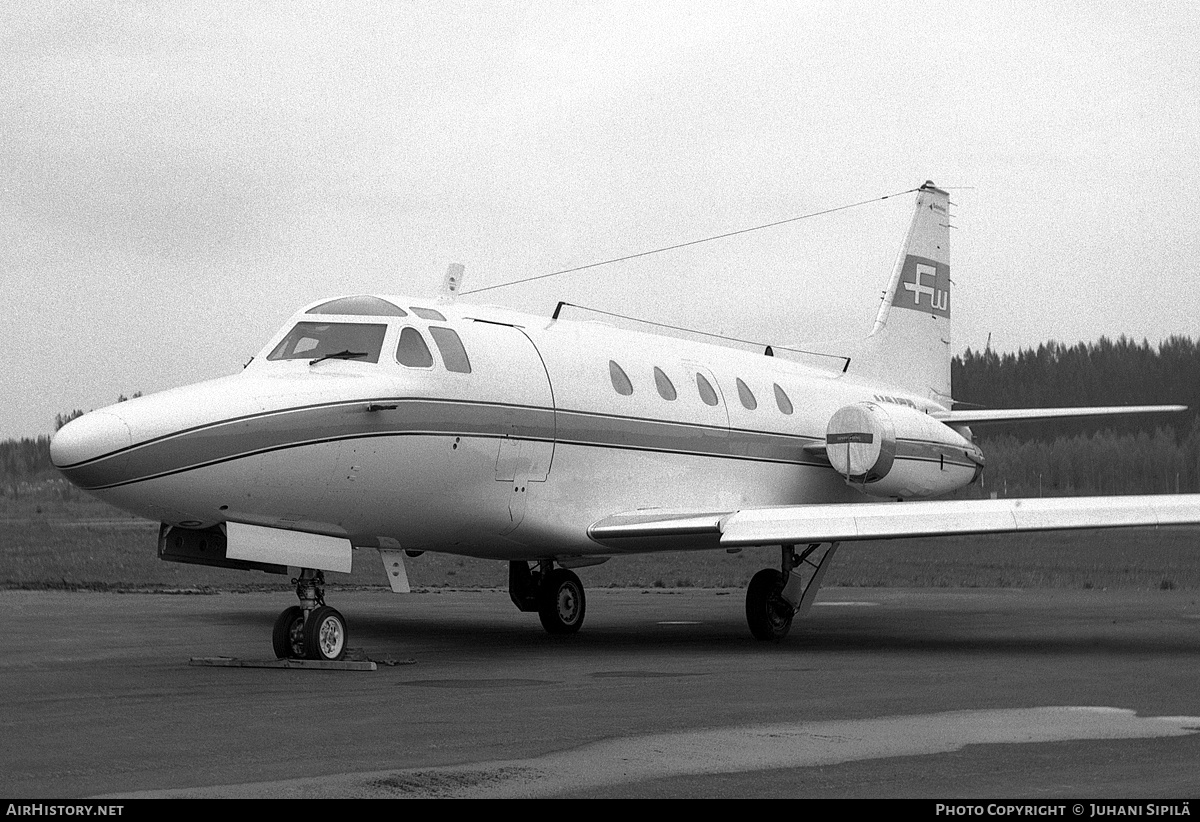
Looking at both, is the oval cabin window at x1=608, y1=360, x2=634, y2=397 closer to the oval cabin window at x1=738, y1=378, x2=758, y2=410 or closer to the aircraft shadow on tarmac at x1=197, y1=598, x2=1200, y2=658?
the oval cabin window at x1=738, y1=378, x2=758, y2=410

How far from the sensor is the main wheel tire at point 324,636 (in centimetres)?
1387

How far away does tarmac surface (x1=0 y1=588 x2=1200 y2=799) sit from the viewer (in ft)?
25.0

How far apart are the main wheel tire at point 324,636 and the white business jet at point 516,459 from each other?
19 millimetres

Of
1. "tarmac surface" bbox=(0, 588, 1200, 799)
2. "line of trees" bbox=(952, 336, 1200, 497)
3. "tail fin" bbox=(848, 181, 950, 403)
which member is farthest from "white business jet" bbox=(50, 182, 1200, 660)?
"line of trees" bbox=(952, 336, 1200, 497)

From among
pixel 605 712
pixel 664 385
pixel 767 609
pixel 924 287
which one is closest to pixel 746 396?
pixel 664 385

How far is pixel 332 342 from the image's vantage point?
1555 cm

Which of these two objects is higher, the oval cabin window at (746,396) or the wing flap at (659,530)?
the oval cabin window at (746,396)

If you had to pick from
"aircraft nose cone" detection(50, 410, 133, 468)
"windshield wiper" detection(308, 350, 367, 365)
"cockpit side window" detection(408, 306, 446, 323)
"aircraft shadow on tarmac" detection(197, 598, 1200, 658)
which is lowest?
"aircraft shadow on tarmac" detection(197, 598, 1200, 658)

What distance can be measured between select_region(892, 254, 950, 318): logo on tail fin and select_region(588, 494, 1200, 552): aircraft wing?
9.98 metres

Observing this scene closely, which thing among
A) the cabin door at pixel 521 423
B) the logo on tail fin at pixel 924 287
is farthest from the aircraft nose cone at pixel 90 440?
the logo on tail fin at pixel 924 287

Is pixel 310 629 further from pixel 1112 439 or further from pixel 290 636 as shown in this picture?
pixel 1112 439

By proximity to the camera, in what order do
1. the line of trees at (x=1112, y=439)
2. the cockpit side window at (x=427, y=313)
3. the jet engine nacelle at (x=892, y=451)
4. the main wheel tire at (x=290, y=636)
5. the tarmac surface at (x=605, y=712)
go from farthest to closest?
the line of trees at (x=1112, y=439), the jet engine nacelle at (x=892, y=451), the cockpit side window at (x=427, y=313), the main wheel tire at (x=290, y=636), the tarmac surface at (x=605, y=712)

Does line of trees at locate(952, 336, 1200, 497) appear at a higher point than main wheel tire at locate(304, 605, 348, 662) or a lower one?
higher

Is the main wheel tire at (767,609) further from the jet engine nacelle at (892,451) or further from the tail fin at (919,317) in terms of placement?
the tail fin at (919,317)
